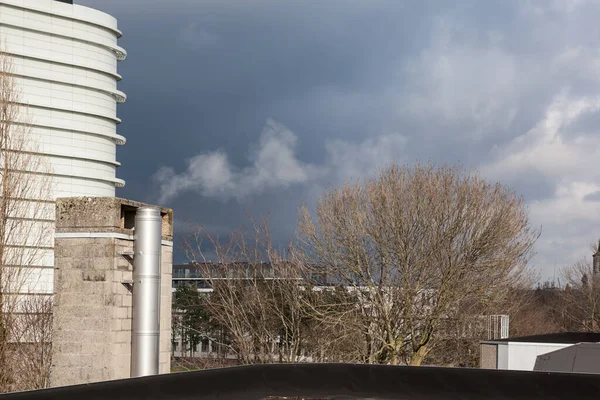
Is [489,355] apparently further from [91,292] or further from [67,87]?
[67,87]

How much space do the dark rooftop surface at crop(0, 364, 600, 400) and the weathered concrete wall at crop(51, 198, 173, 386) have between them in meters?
3.19

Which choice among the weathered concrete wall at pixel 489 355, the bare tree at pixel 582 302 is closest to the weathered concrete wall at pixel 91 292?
the weathered concrete wall at pixel 489 355

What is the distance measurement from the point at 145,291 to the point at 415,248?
55.1 ft

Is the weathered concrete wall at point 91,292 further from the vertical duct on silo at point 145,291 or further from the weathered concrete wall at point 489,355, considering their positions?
the weathered concrete wall at point 489,355

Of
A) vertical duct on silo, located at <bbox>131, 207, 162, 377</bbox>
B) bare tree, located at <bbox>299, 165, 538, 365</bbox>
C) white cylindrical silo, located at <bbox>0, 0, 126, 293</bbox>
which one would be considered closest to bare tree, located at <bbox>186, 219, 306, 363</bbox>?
bare tree, located at <bbox>299, 165, 538, 365</bbox>

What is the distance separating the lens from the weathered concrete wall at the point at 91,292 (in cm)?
809

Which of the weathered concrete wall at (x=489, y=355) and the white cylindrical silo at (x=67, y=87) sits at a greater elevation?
the white cylindrical silo at (x=67, y=87)

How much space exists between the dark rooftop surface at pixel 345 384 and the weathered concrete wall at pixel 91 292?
3187mm

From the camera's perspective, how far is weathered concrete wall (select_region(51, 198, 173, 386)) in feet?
26.5

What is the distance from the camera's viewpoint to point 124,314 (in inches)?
322

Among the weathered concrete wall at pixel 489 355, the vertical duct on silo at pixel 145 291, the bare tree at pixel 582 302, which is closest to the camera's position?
the vertical duct on silo at pixel 145 291

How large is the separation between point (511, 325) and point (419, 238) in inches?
758

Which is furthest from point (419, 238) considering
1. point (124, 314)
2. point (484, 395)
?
point (484, 395)

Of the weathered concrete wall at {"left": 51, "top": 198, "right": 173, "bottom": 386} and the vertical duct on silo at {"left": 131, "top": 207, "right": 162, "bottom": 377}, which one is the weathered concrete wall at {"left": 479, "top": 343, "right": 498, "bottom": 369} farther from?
the weathered concrete wall at {"left": 51, "top": 198, "right": 173, "bottom": 386}
